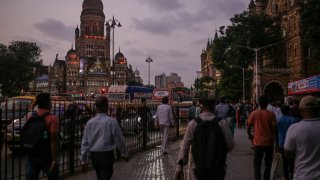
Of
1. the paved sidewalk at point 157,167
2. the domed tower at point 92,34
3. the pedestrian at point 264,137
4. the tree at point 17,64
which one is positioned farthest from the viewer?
the domed tower at point 92,34

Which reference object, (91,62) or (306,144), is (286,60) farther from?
(91,62)

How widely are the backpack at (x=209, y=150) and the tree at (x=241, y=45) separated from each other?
58.1 m

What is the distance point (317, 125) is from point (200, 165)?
145 cm

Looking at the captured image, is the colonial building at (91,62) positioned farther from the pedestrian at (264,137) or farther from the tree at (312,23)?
the pedestrian at (264,137)

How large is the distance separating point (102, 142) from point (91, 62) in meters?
146

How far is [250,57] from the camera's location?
67.2 metres

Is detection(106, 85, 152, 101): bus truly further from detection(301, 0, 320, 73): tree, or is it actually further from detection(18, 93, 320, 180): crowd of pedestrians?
detection(18, 93, 320, 180): crowd of pedestrians

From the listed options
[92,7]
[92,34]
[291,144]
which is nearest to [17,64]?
[291,144]

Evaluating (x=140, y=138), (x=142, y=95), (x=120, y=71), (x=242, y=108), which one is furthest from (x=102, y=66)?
(x=140, y=138)

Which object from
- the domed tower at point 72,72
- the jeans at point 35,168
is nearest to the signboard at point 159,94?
the jeans at point 35,168

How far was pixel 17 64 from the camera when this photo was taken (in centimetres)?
7450

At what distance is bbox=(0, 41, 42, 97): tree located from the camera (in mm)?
71625

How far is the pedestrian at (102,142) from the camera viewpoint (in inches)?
260

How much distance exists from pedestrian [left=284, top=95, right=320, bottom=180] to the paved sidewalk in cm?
544
